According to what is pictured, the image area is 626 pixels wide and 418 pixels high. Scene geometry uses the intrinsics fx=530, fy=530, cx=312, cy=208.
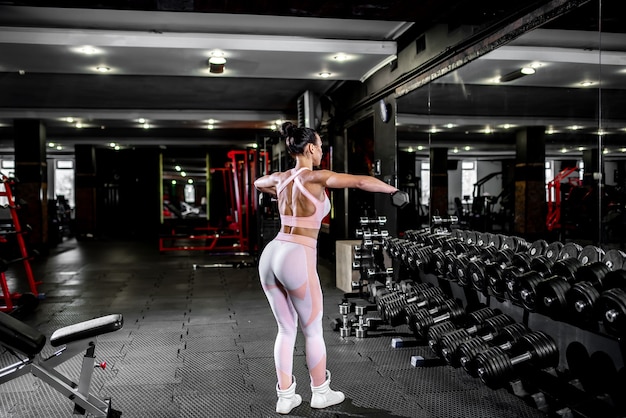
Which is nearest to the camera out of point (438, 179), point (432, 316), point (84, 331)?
point (84, 331)

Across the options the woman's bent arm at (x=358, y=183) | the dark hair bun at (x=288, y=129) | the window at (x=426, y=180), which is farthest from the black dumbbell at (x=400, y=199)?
the window at (x=426, y=180)

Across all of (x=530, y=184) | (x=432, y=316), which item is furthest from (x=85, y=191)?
(x=530, y=184)

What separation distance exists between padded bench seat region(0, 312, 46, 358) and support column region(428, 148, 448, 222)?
3118 millimetres

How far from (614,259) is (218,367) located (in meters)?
2.15

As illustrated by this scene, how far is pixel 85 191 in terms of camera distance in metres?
13.4

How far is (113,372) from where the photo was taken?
3016 mm

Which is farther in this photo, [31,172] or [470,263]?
[31,172]

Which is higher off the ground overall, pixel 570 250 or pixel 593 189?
pixel 593 189

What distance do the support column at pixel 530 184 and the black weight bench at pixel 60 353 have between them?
7.75 ft

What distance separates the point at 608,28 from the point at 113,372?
10.1ft

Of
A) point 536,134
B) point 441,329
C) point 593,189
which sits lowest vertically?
point 441,329

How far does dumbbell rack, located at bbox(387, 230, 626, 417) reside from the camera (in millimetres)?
2203

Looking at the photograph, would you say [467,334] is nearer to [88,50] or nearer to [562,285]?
[562,285]

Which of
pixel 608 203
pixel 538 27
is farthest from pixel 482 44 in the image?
pixel 608 203
